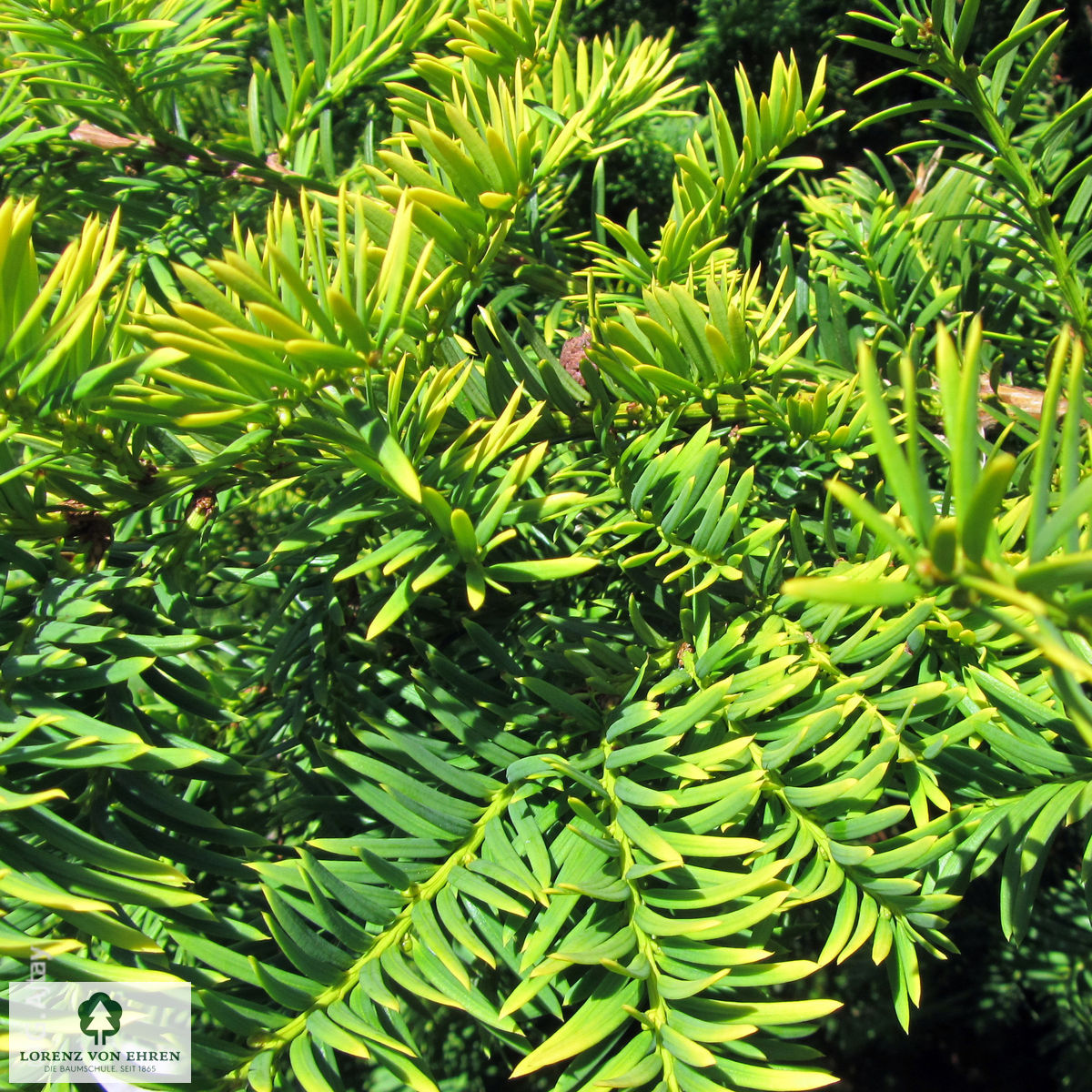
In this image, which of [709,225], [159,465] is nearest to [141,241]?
[159,465]

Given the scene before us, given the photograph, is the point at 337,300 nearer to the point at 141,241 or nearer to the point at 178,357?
the point at 178,357

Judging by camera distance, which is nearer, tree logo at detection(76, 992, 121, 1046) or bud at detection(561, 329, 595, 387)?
tree logo at detection(76, 992, 121, 1046)

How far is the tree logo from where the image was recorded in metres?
0.28

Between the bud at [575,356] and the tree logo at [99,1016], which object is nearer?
the tree logo at [99,1016]

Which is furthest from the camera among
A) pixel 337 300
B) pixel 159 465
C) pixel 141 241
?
pixel 141 241

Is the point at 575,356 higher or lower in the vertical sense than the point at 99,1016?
higher

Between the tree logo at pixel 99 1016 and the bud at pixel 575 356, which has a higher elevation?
the bud at pixel 575 356

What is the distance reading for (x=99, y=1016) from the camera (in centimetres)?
28

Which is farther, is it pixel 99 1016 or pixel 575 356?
pixel 575 356

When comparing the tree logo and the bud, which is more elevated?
the bud

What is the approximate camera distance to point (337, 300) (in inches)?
8.8

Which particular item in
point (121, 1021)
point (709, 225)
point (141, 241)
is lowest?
point (121, 1021)

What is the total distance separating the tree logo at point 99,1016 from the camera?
0.28m

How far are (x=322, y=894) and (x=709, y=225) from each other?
0.40m
